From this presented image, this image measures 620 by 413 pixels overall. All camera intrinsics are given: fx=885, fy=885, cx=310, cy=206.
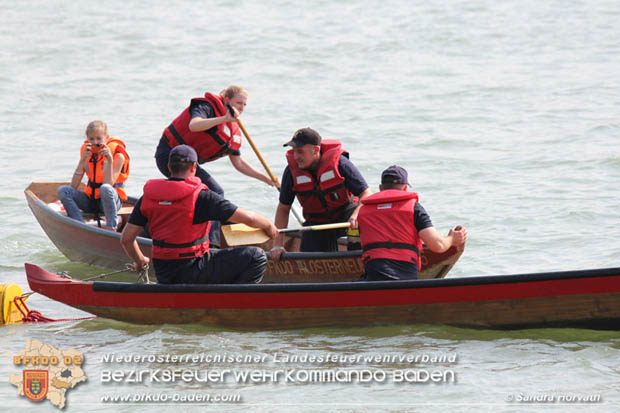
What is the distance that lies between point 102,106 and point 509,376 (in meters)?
14.1

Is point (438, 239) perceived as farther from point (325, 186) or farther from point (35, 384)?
point (35, 384)

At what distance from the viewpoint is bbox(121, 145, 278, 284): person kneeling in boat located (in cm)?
603

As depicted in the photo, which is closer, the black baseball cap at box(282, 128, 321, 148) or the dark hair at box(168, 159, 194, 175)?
the dark hair at box(168, 159, 194, 175)

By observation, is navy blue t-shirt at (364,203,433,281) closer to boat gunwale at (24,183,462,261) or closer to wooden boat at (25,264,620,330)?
wooden boat at (25,264,620,330)

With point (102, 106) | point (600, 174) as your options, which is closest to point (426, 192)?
point (600, 174)

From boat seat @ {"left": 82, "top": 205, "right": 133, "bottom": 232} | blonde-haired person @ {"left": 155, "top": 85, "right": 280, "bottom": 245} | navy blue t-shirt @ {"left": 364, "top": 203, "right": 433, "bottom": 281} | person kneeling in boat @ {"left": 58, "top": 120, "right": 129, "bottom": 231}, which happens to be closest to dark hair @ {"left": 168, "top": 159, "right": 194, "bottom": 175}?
navy blue t-shirt @ {"left": 364, "top": 203, "right": 433, "bottom": 281}

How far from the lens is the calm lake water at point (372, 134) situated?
590cm

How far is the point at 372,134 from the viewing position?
644 inches

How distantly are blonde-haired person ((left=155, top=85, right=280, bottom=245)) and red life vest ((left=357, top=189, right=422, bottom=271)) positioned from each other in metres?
2.13

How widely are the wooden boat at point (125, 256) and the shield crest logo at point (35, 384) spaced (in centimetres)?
209

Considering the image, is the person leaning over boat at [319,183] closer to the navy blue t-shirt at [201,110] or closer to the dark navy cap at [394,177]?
the dark navy cap at [394,177]

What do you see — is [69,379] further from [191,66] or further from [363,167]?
[191,66]

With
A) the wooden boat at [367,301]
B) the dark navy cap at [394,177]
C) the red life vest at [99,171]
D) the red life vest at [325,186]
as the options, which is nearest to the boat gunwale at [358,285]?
the wooden boat at [367,301]

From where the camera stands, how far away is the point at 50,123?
17062 mm
